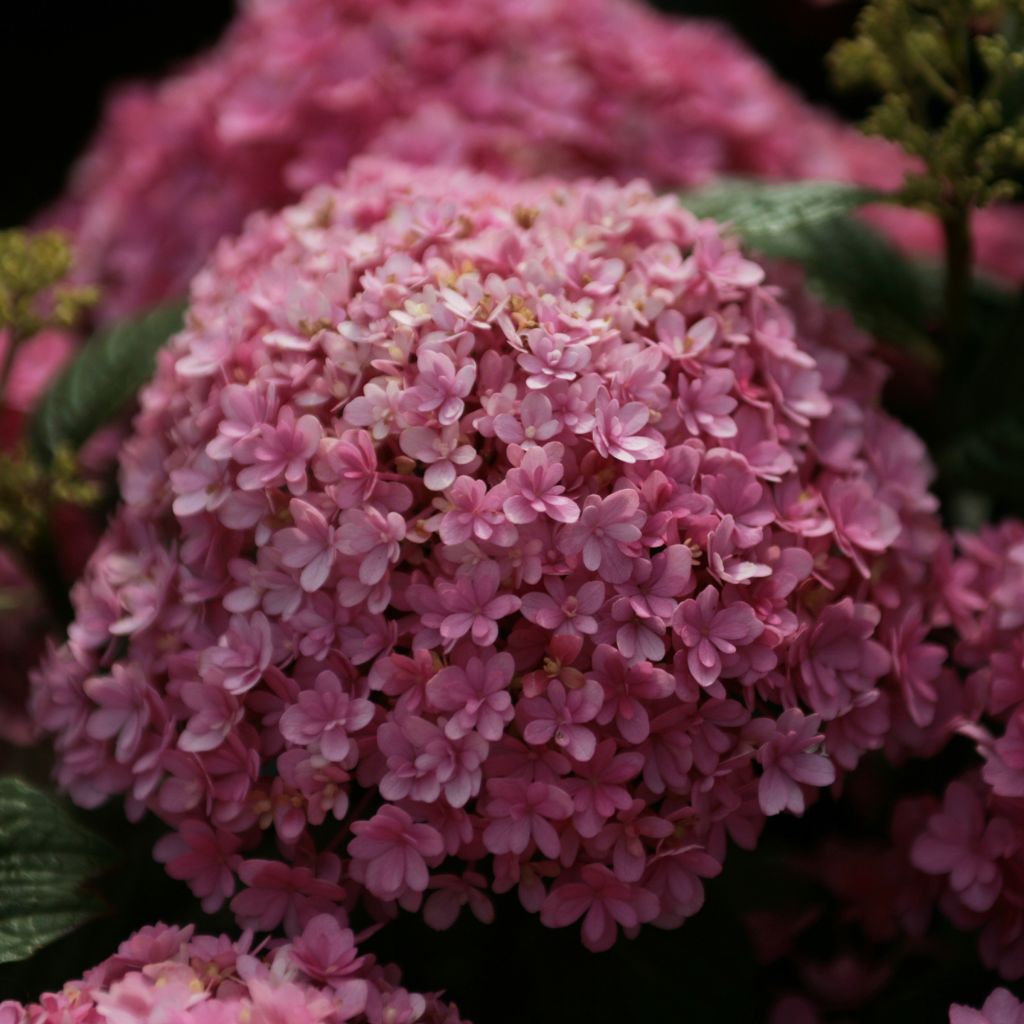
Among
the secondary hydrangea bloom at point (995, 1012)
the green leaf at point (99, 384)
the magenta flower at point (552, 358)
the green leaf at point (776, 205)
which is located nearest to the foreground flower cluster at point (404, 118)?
the green leaf at point (99, 384)

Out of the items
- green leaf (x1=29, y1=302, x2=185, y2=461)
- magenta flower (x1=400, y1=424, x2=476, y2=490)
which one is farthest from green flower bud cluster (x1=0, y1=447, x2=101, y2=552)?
magenta flower (x1=400, y1=424, x2=476, y2=490)

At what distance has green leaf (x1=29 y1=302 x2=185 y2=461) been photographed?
1.09m

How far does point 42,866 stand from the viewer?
2.61 feet

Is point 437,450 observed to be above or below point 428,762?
above

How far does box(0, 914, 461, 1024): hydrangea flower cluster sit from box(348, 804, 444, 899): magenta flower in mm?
34

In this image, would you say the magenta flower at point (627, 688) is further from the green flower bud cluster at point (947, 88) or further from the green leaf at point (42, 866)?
the green flower bud cluster at point (947, 88)

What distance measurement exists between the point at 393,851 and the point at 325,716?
9 cm

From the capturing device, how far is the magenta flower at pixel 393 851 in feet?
2.32

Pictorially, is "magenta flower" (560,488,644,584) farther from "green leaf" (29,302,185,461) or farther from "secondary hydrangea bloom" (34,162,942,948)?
"green leaf" (29,302,185,461)

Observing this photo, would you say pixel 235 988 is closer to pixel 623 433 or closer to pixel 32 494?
pixel 623 433

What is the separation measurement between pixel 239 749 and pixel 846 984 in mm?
483

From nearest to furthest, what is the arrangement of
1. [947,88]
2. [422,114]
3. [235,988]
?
1. [235,988]
2. [947,88]
3. [422,114]

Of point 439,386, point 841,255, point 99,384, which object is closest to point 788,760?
point 439,386

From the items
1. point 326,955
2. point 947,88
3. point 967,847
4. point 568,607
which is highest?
point 947,88
